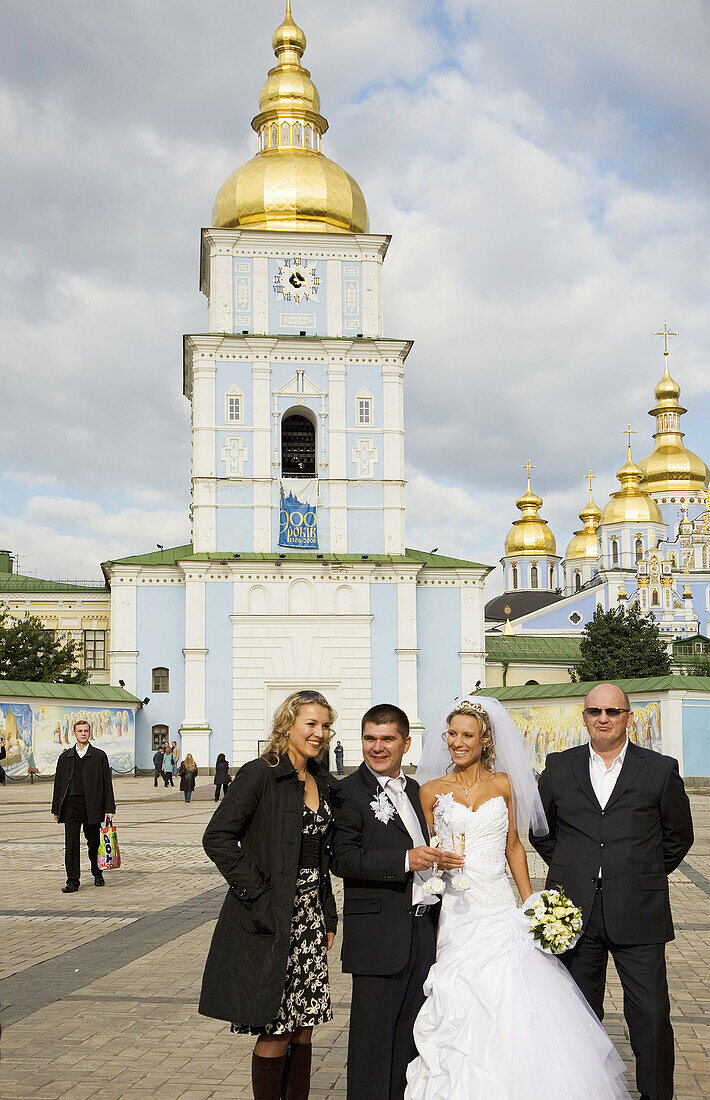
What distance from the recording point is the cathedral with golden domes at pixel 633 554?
75.6 meters

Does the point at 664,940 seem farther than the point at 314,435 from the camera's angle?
No

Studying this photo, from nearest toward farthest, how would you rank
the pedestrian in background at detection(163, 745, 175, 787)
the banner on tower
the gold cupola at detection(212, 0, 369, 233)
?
the pedestrian in background at detection(163, 745, 175, 787), the banner on tower, the gold cupola at detection(212, 0, 369, 233)

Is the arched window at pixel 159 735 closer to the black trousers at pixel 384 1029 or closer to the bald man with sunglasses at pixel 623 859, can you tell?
the bald man with sunglasses at pixel 623 859

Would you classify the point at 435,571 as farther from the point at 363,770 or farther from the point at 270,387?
the point at 363,770

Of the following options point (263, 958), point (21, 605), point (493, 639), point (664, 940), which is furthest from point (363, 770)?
point (493, 639)

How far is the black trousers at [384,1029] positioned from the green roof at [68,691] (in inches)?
1239

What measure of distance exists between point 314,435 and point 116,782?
47.2ft

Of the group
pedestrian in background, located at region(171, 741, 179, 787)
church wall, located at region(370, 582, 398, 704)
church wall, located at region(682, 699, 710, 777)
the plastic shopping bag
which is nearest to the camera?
the plastic shopping bag

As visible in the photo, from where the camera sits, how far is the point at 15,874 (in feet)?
45.6

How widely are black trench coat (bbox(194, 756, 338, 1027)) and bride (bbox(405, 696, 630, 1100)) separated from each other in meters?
0.62

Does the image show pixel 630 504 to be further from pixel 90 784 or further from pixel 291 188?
pixel 90 784

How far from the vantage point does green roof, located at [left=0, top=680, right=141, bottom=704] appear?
117ft

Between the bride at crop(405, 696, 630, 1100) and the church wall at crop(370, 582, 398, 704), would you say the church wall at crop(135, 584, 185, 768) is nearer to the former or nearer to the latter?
the church wall at crop(370, 582, 398, 704)

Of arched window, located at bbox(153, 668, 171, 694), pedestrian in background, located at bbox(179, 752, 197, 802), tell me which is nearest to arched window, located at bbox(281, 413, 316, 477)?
arched window, located at bbox(153, 668, 171, 694)
